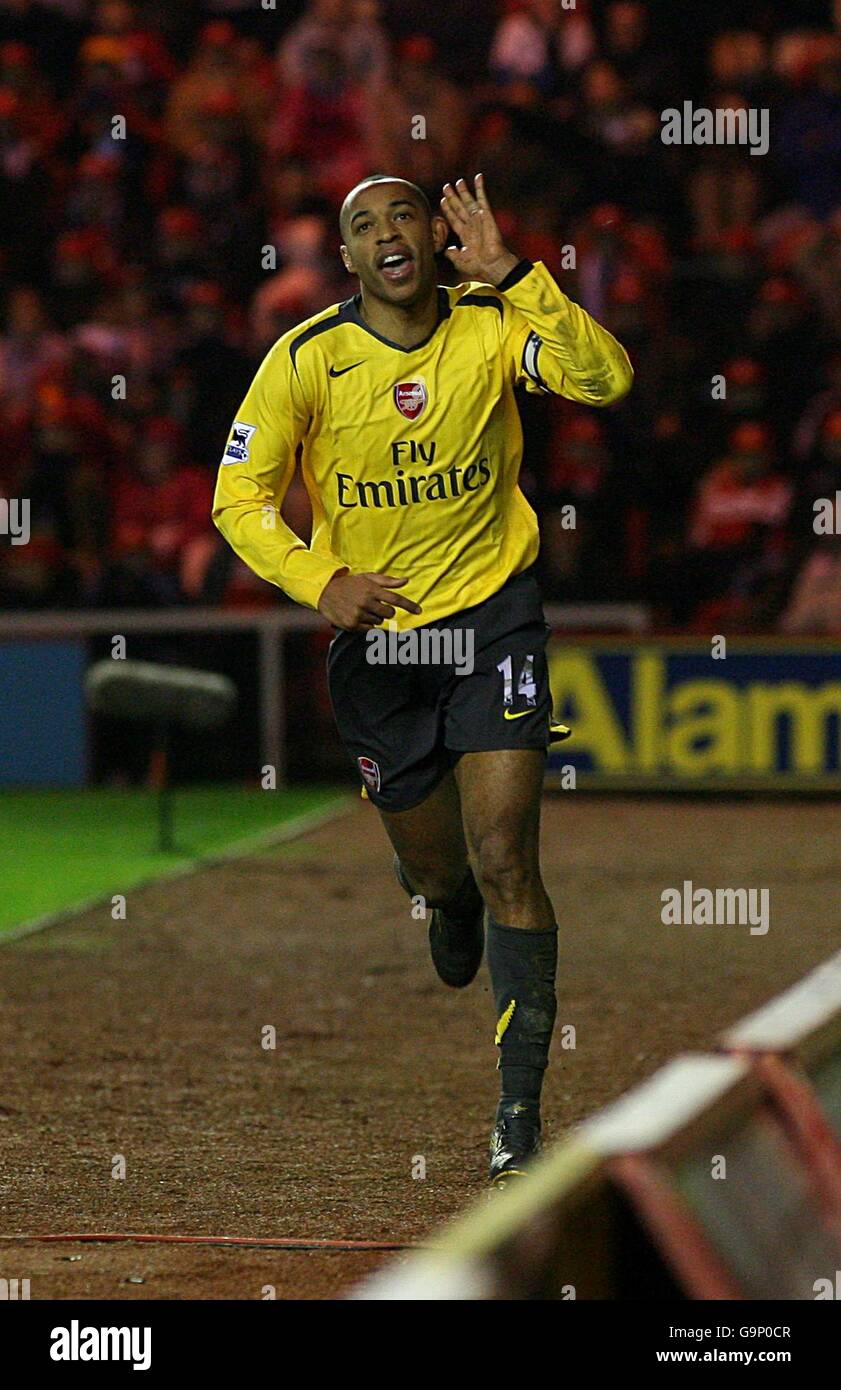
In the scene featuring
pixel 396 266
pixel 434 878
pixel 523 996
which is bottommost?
pixel 523 996

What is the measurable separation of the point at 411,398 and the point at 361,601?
62 centimetres

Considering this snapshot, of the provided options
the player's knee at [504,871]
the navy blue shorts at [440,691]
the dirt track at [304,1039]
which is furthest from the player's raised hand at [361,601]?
the dirt track at [304,1039]

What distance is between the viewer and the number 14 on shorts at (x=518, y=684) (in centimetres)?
588

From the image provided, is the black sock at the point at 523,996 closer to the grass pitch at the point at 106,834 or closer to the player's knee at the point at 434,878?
the player's knee at the point at 434,878

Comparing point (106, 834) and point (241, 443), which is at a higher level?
point (241, 443)

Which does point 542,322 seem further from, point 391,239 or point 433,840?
point 433,840

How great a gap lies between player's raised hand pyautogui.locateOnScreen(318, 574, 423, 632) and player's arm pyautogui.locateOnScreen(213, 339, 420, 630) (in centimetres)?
3

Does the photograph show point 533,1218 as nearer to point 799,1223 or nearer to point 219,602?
point 799,1223

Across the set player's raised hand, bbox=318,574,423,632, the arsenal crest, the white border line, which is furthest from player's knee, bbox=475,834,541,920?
the white border line

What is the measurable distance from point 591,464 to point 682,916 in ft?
16.4

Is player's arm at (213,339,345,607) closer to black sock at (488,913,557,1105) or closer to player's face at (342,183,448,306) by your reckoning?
player's face at (342,183,448,306)

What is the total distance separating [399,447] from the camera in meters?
5.95

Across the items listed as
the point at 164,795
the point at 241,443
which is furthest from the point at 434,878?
the point at 164,795

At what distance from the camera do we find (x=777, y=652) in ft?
45.8
